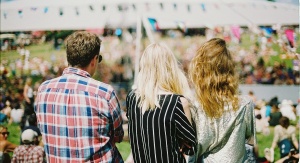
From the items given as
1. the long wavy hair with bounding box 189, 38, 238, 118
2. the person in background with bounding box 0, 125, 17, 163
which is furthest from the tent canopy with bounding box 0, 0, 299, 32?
the long wavy hair with bounding box 189, 38, 238, 118

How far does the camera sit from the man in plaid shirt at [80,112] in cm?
206

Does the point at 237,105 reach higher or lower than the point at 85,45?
lower

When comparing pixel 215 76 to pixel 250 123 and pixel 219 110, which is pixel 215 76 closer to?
pixel 219 110

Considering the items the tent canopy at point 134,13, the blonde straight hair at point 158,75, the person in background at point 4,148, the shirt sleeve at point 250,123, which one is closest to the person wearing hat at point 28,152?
the person in background at point 4,148

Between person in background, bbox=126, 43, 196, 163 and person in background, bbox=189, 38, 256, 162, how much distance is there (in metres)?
0.08

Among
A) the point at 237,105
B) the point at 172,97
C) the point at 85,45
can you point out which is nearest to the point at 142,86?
the point at 172,97

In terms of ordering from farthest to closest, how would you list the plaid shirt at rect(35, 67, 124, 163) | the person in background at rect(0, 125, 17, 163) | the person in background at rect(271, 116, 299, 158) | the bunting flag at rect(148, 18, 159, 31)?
the bunting flag at rect(148, 18, 159, 31)
the person in background at rect(271, 116, 299, 158)
the person in background at rect(0, 125, 17, 163)
the plaid shirt at rect(35, 67, 124, 163)

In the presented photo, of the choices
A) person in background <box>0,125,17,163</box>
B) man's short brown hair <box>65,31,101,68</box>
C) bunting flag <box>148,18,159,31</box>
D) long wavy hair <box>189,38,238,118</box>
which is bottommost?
person in background <box>0,125,17,163</box>

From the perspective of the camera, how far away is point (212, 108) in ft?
7.08

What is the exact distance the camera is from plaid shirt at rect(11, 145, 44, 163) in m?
3.76

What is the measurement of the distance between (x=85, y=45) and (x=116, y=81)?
13.0 metres

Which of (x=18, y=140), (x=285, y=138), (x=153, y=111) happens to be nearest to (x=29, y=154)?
(x=153, y=111)

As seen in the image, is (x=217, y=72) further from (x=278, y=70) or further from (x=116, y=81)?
(x=278, y=70)

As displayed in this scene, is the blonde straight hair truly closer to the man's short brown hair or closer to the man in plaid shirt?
the man in plaid shirt
